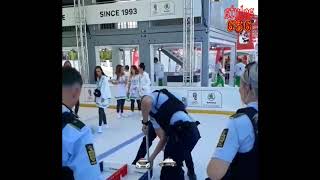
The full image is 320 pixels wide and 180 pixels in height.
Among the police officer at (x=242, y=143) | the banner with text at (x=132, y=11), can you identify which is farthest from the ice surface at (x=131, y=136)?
the banner with text at (x=132, y=11)

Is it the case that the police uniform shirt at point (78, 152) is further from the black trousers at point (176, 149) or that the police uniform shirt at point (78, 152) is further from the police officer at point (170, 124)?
the black trousers at point (176, 149)

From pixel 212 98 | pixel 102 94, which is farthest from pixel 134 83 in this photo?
pixel 212 98

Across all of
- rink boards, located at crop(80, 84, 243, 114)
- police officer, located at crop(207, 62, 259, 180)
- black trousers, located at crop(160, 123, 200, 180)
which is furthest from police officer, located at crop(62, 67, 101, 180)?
rink boards, located at crop(80, 84, 243, 114)

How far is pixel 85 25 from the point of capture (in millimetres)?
13453

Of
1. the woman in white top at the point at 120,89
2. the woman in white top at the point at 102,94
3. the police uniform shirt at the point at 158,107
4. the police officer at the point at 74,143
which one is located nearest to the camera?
the police officer at the point at 74,143

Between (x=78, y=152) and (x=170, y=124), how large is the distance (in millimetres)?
2119

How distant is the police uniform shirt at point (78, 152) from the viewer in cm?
132

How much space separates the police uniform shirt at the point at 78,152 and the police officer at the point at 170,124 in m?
1.85

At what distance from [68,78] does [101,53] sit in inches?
546

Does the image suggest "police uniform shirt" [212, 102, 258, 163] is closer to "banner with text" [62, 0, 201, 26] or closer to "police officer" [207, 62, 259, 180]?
"police officer" [207, 62, 259, 180]

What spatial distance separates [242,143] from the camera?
1415 mm
